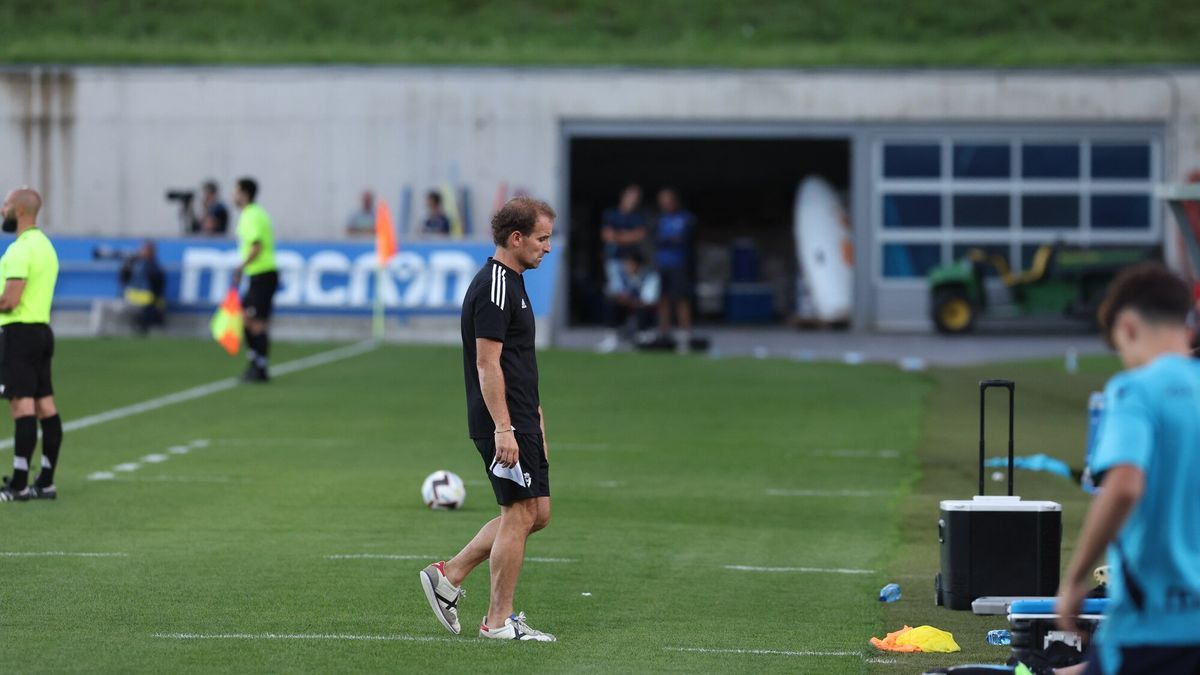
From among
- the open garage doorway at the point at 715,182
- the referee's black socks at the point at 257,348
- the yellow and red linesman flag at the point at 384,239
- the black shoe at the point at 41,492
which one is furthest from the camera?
the open garage doorway at the point at 715,182

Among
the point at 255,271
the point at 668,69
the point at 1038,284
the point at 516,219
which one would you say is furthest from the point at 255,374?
the point at 1038,284

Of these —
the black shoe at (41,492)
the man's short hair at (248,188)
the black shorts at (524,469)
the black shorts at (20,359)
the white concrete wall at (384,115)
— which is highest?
the white concrete wall at (384,115)

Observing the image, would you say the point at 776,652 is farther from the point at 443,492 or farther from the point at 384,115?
the point at 384,115

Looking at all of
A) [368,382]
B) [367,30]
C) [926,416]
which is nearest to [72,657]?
[926,416]

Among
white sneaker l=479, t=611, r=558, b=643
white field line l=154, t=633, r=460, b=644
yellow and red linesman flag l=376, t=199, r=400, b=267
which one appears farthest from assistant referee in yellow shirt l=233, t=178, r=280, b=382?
white sneaker l=479, t=611, r=558, b=643

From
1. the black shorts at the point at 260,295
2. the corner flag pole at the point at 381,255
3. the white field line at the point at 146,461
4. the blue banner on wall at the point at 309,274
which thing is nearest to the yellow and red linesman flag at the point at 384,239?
the corner flag pole at the point at 381,255

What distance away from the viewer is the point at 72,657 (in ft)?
25.7

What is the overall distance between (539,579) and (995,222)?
25.3m

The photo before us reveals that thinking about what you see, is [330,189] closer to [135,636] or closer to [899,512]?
[899,512]

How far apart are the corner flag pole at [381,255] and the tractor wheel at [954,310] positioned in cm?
957

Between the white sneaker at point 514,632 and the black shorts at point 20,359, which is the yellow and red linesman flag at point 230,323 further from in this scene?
the white sneaker at point 514,632

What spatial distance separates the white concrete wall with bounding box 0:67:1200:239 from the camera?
3381cm

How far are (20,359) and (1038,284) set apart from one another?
77.2ft

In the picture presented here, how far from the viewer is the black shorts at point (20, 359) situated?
12.5m
